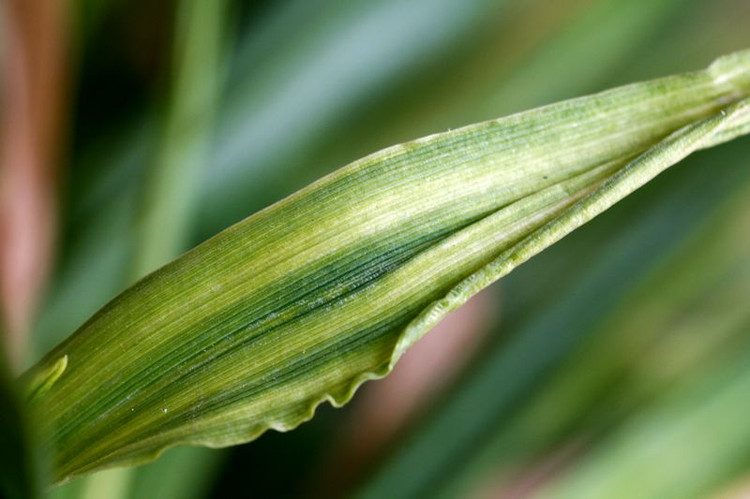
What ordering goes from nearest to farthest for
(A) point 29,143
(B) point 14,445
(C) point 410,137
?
(B) point 14,445
(A) point 29,143
(C) point 410,137

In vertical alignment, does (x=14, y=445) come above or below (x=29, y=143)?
below

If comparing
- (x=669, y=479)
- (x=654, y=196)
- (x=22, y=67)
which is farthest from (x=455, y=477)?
(x=22, y=67)

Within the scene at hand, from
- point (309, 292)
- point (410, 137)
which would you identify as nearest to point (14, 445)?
point (309, 292)

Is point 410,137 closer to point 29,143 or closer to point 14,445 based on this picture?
point 29,143

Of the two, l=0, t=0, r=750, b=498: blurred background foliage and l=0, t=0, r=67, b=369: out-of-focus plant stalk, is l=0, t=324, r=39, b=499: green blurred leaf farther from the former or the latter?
l=0, t=0, r=67, b=369: out-of-focus plant stalk

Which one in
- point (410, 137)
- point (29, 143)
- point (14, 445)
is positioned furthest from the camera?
point (410, 137)

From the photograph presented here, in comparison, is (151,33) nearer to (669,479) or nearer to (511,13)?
(511,13)

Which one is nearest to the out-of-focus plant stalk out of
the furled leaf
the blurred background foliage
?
the blurred background foliage
